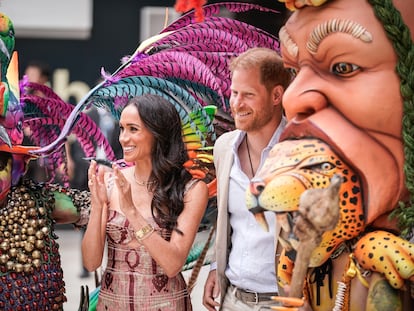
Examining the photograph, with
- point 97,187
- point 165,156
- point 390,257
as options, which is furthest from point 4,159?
point 390,257

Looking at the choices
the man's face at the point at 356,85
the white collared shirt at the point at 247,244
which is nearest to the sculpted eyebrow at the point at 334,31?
the man's face at the point at 356,85

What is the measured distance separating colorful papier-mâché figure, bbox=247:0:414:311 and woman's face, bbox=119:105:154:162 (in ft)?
3.33

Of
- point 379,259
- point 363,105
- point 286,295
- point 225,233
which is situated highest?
point 363,105

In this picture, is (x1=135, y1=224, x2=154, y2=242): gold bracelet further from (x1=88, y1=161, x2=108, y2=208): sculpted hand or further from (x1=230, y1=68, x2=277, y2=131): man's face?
(x1=230, y1=68, x2=277, y2=131): man's face

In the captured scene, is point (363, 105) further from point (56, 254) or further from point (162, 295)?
point (56, 254)

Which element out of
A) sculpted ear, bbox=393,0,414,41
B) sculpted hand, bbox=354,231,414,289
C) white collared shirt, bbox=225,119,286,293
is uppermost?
sculpted ear, bbox=393,0,414,41

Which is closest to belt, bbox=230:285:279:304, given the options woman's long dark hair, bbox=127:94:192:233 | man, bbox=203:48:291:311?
man, bbox=203:48:291:311

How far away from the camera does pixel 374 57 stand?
2139 millimetres

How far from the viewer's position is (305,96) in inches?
87.8

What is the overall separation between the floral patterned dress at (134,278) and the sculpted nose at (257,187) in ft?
3.21

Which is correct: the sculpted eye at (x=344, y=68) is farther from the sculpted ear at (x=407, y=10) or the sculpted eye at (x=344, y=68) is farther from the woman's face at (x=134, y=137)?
the woman's face at (x=134, y=137)

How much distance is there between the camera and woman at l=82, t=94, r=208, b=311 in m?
Answer: 3.10

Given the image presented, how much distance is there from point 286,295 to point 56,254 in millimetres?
1245

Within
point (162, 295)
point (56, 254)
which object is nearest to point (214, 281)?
point (162, 295)
